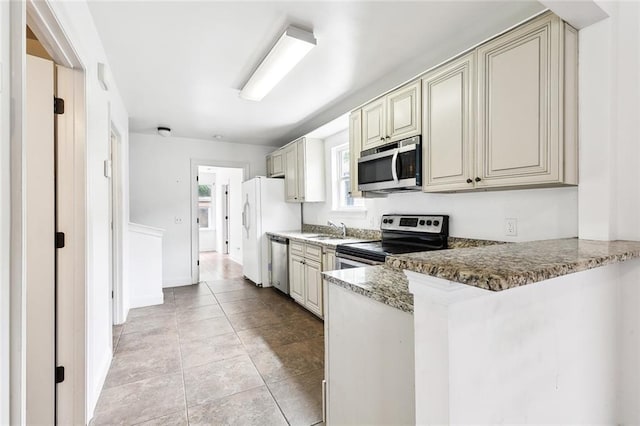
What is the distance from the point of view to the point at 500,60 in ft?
5.62

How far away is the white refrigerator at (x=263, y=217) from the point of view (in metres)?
4.54

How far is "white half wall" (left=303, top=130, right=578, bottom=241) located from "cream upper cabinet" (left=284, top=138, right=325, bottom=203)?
1.16m

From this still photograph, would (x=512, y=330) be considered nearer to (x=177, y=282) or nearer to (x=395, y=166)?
(x=395, y=166)

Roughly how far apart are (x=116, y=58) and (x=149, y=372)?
2465 millimetres

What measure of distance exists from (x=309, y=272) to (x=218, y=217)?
6128mm

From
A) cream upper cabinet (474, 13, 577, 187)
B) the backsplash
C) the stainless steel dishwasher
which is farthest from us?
the stainless steel dishwasher

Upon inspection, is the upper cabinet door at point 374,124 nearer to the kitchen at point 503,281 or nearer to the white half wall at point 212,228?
the kitchen at point 503,281

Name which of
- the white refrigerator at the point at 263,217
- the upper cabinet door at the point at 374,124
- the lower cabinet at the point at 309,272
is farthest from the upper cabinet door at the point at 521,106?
the white refrigerator at the point at 263,217

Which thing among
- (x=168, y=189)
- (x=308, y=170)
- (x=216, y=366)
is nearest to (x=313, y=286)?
(x=216, y=366)

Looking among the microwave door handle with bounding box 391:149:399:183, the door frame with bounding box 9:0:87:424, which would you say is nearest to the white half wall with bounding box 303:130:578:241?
the microwave door handle with bounding box 391:149:399:183

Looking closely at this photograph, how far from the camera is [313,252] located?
3.36 m

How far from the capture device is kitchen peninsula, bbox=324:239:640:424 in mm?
750

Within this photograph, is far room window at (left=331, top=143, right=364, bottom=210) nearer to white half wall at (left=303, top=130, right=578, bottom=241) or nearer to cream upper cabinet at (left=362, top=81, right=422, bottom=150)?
white half wall at (left=303, top=130, right=578, bottom=241)

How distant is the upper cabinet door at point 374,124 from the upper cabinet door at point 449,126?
44cm
